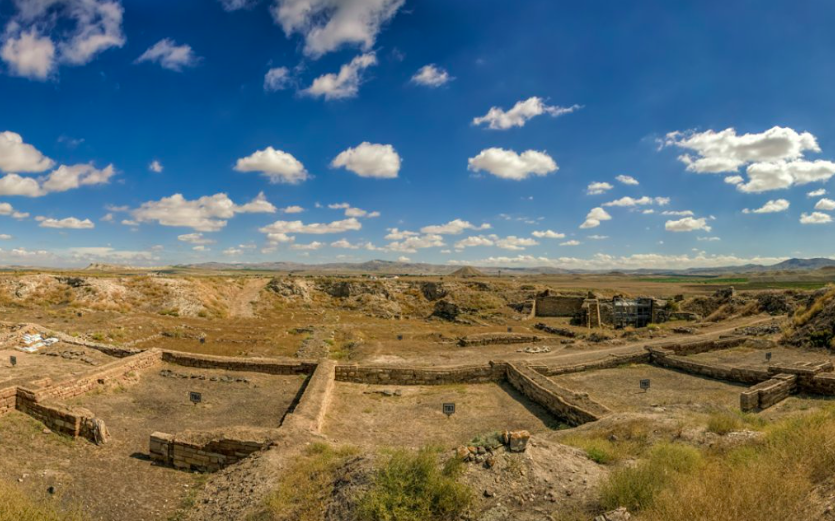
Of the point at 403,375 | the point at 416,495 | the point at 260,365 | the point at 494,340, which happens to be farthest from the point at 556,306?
the point at 416,495

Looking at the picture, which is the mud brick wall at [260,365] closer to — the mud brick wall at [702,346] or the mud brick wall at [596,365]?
the mud brick wall at [596,365]

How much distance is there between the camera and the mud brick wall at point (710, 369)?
49.1ft

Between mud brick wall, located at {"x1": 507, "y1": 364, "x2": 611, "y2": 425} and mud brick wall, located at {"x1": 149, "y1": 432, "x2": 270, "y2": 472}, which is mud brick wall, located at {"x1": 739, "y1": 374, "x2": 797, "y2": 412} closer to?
mud brick wall, located at {"x1": 507, "y1": 364, "x2": 611, "y2": 425}

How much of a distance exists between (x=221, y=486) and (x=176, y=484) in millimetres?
1285

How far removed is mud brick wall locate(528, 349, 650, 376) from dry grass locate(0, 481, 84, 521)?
15.2 m

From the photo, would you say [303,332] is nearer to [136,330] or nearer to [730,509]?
[136,330]

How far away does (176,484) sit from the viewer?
8273 millimetres

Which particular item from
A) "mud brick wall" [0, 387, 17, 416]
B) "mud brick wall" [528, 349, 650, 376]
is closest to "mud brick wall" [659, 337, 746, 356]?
"mud brick wall" [528, 349, 650, 376]

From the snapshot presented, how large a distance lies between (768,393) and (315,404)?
14.0 meters

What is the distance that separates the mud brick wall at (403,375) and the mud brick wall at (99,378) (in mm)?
8207

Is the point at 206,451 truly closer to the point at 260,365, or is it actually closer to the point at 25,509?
the point at 25,509

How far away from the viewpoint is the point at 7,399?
1123 centimetres

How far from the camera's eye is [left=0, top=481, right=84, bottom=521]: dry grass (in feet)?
19.3

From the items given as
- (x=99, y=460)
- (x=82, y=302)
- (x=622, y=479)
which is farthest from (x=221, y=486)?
(x=82, y=302)
